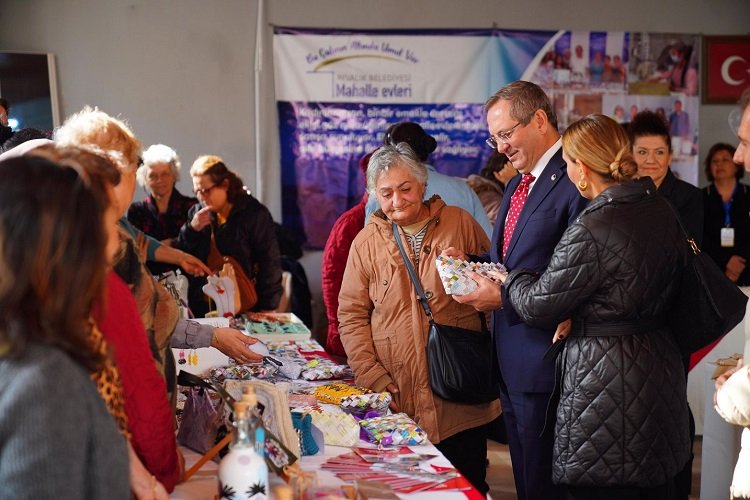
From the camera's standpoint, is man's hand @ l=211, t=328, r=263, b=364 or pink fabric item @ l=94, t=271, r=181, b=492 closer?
pink fabric item @ l=94, t=271, r=181, b=492

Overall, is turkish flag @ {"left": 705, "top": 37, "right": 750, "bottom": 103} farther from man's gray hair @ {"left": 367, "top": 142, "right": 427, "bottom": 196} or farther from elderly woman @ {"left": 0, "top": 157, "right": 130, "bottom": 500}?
elderly woman @ {"left": 0, "top": 157, "right": 130, "bottom": 500}

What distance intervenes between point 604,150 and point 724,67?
17.9 ft

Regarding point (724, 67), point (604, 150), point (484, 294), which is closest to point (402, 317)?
point (484, 294)

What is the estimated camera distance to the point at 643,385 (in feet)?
8.39

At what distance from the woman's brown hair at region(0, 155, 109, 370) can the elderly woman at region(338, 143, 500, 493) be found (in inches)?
70.1

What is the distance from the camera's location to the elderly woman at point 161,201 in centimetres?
573

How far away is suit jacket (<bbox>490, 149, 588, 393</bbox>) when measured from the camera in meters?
2.87

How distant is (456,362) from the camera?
121 inches

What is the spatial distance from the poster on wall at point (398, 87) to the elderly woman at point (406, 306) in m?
3.85

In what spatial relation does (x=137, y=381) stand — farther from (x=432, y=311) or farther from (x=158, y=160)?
(x=158, y=160)

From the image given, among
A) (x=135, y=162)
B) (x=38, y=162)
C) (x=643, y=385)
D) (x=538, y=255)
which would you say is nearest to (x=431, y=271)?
(x=538, y=255)

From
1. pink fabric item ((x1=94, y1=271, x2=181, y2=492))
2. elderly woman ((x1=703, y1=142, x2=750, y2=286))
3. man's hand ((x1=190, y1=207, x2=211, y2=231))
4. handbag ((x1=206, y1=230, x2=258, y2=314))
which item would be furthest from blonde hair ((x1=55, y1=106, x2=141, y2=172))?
elderly woman ((x1=703, y1=142, x2=750, y2=286))

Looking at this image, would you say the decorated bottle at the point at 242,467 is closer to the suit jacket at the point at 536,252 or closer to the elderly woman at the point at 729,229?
the suit jacket at the point at 536,252

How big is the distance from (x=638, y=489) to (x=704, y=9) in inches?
229
